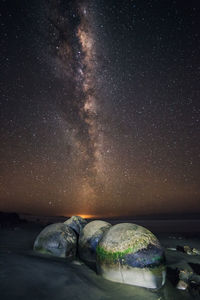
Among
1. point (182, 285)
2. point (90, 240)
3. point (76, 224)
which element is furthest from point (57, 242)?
point (182, 285)

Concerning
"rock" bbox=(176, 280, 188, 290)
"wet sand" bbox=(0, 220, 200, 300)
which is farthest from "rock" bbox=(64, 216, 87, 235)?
"rock" bbox=(176, 280, 188, 290)

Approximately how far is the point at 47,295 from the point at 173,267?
195 inches

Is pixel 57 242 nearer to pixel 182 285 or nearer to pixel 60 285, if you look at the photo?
pixel 60 285

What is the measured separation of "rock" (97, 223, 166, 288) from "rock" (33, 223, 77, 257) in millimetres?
2116

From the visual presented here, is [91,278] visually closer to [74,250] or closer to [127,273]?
[127,273]

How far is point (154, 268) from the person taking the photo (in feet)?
17.2

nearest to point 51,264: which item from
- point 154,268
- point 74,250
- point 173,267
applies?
point 74,250

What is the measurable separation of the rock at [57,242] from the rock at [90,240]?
1.16ft

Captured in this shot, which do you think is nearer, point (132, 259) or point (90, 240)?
point (132, 259)

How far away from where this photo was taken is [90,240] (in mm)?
7402

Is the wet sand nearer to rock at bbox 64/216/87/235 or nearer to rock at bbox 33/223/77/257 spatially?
rock at bbox 33/223/77/257

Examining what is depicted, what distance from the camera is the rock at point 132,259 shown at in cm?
516

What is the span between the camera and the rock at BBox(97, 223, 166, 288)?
5156 mm

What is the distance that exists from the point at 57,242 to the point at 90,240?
121 cm
